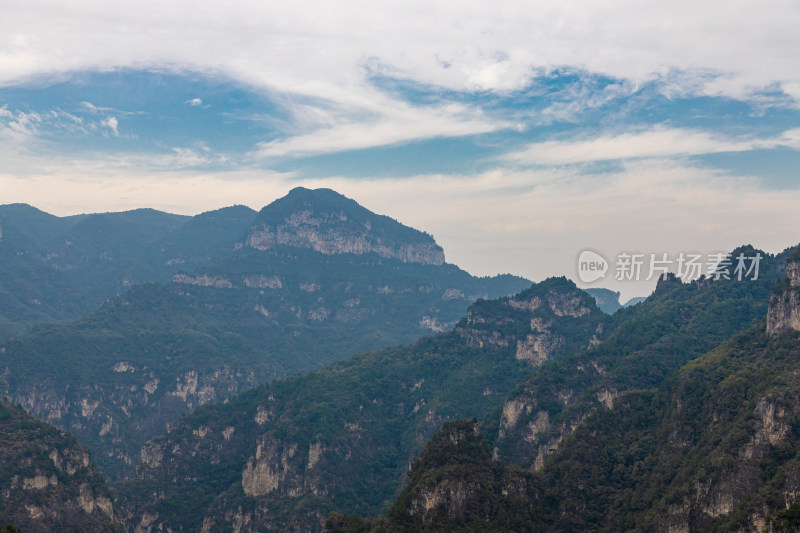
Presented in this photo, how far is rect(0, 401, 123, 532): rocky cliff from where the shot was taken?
119 m

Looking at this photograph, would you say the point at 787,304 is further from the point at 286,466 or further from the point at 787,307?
the point at 286,466

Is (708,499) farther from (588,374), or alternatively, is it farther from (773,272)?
(773,272)

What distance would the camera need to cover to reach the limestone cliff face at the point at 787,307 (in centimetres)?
11562

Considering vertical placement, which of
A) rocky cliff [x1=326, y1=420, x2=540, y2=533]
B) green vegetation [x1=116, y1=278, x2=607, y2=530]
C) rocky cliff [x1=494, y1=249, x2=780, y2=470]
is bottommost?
green vegetation [x1=116, y1=278, x2=607, y2=530]

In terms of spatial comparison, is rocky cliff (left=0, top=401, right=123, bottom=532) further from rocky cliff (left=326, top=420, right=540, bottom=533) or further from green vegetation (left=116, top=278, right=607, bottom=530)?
rocky cliff (left=326, top=420, right=540, bottom=533)

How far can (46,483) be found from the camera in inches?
4970

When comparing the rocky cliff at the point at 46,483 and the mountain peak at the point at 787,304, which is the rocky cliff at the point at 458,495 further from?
the rocky cliff at the point at 46,483

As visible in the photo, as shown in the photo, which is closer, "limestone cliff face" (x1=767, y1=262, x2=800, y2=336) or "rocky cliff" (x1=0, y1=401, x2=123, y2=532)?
"limestone cliff face" (x1=767, y1=262, x2=800, y2=336)

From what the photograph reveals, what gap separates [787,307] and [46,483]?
386 feet

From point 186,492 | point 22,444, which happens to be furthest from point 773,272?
point 22,444

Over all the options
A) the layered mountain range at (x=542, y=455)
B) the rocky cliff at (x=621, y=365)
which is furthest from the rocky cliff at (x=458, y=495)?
the rocky cliff at (x=621, y=365)

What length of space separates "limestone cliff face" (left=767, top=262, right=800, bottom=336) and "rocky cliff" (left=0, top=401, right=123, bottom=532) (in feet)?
360

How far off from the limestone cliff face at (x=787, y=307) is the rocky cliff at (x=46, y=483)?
10967 centimetres

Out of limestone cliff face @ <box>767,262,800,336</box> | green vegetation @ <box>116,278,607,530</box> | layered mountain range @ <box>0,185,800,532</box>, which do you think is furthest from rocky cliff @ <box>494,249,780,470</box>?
green vegetation @ <box>116,278,607,530</box>
